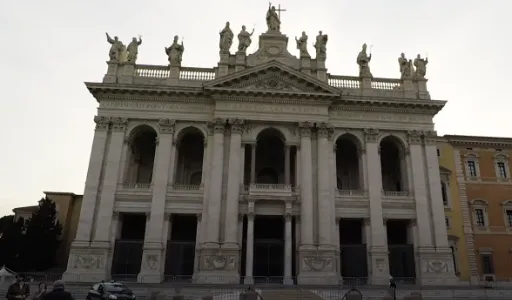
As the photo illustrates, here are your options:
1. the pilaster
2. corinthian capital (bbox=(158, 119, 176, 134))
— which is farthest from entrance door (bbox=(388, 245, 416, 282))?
the pilaster

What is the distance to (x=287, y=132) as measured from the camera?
104 ft

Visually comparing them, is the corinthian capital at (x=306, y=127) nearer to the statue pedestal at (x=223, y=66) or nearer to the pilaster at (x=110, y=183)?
the statue pedestal at (x=223, y=66)

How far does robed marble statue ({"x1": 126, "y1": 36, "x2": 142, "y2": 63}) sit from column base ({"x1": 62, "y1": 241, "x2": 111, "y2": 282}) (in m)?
14.9

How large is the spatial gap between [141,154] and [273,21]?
637 inches

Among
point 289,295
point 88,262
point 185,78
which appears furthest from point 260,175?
point 88,262

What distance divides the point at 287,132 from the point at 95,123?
14798 mm

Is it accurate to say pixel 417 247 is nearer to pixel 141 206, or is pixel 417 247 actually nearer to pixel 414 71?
pixel 414 71

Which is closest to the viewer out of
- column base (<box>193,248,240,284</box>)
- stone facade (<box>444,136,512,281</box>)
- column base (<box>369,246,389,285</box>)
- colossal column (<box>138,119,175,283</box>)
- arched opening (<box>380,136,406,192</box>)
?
column base (<box>193,248,240,284</box>)

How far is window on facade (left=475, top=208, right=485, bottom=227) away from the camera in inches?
1427

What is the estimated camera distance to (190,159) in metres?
34.6

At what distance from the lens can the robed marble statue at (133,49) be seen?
110 feet

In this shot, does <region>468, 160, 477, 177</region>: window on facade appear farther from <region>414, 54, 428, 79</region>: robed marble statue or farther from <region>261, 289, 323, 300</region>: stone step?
<region>261, 289, 323, 300</region>: stone step

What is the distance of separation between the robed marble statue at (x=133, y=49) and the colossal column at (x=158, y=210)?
6241mm

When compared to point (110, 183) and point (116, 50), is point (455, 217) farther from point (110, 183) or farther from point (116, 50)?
point (116, 50)
